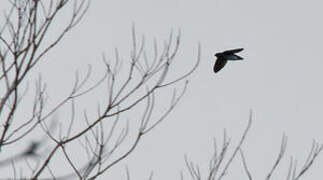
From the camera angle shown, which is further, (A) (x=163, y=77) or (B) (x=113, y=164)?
(A) (x=163, y=77)

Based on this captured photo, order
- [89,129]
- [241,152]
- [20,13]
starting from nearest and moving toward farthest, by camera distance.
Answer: [89,129]
[241,152]
[20,13]

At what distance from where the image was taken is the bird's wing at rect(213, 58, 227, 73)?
12.1ft

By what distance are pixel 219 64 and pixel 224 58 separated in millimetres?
69

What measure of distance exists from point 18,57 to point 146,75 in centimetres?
93

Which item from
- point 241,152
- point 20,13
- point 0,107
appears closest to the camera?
point 0,107

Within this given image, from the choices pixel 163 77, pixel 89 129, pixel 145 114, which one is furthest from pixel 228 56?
pixel 89 129

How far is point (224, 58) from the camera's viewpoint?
3.70 m

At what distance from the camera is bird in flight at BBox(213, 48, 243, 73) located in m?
3.62

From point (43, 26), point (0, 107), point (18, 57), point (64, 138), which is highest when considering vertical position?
point (43, 26)

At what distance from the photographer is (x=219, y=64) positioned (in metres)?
3.74

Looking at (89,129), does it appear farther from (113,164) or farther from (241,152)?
(241,152)

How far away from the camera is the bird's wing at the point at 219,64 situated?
3.70 metres

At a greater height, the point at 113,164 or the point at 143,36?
the point at 143,36

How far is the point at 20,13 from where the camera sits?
3652mm
